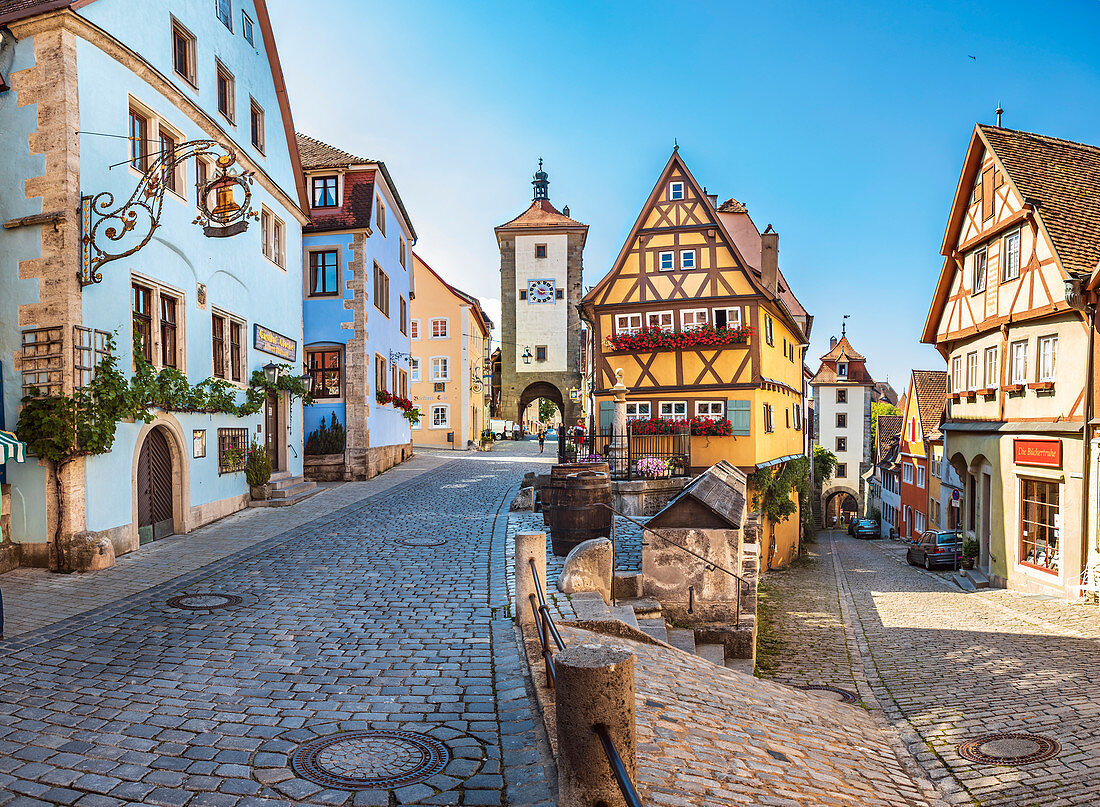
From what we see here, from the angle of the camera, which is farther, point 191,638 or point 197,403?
point 197,403

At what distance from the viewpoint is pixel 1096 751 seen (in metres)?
7.59

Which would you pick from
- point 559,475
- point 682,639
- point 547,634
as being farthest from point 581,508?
point 547,634

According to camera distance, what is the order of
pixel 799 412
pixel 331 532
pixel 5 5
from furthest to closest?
pixel 799 412
pixel 331 532
pixel 5 5

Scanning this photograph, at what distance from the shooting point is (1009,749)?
7953 millimetres

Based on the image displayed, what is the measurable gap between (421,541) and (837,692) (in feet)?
22.7

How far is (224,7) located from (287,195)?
4.93 m

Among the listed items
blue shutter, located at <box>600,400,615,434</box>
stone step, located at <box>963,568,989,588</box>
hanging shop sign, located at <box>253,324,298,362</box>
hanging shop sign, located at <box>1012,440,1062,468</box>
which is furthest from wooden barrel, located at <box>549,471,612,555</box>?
stone step, located at <box>963,568,989,588</box>

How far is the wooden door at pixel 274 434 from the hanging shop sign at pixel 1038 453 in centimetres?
1853

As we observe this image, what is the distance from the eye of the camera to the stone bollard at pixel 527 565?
7059mm

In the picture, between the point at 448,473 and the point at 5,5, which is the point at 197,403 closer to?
the point at 5,5

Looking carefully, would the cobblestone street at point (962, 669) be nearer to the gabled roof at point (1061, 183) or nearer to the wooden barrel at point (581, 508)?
the wooden barrel at point (581, 508)

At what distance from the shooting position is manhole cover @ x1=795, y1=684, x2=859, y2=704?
10398mm

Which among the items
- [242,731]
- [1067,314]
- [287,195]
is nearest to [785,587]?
[1067,314]

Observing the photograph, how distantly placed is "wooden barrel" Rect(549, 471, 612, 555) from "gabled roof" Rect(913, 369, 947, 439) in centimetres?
3043
